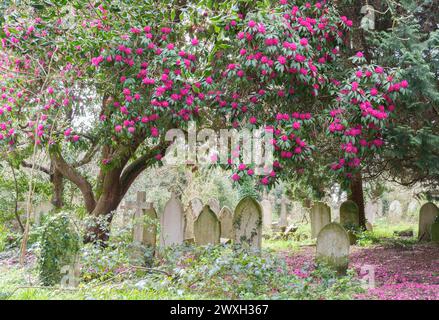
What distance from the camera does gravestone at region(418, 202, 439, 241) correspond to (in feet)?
32.7

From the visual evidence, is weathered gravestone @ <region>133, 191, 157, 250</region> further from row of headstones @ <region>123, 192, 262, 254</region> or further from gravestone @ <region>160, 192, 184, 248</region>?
gravestone @ <region>160, 192, 184, 248</region>

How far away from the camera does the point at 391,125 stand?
640 centimetres

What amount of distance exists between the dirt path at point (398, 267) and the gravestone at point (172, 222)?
2057 millimetres

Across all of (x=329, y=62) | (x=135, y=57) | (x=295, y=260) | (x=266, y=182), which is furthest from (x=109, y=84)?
(x=295, y=260)

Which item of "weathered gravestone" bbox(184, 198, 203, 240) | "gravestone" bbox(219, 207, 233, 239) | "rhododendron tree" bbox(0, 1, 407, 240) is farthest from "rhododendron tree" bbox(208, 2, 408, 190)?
"weathered gravestone" bbox(184, 198, 203, 240)

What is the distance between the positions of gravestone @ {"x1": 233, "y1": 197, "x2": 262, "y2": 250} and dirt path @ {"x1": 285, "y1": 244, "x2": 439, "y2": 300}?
0.82 metres

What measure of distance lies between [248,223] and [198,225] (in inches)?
38.9

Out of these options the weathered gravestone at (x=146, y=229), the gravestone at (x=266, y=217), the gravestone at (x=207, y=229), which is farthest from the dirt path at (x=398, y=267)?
the gravestone at (x=266, y=217)

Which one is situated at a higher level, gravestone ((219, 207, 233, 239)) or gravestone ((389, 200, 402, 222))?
gravestone ((389, 200, 402, 222))

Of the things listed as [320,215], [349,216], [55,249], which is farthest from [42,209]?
[349,216]

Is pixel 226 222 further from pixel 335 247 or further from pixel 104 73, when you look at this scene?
pixel 104 73

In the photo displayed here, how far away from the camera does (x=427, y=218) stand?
1004cm

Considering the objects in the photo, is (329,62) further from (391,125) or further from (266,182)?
(266,182)
